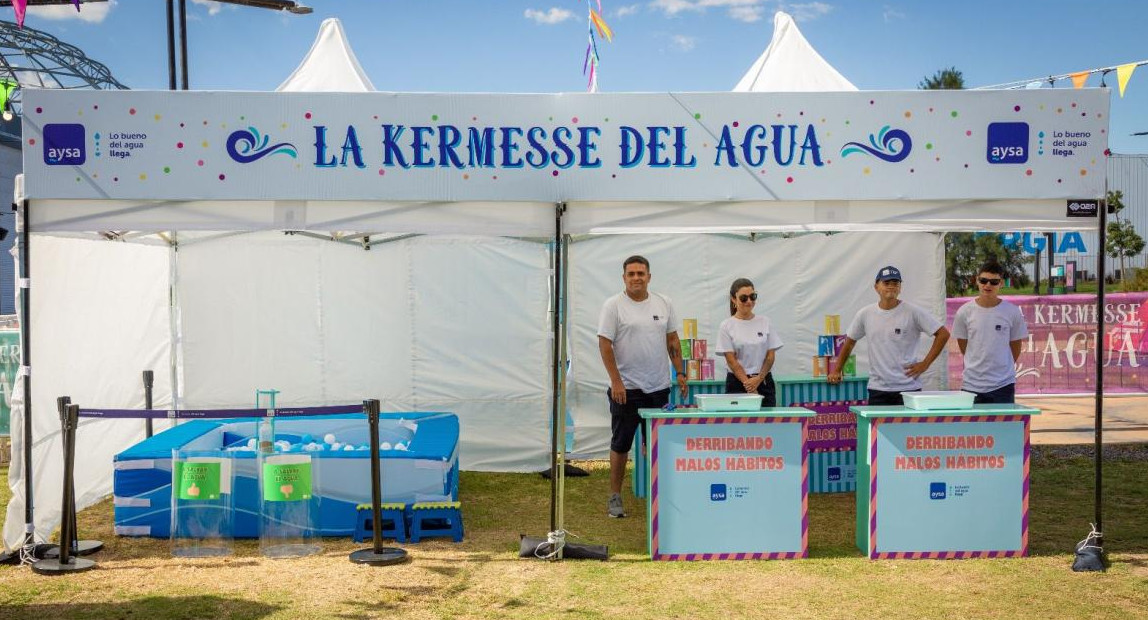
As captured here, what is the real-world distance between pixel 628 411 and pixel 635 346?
0.43 metres

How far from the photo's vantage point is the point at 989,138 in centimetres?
520

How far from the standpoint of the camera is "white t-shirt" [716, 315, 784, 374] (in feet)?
22.0

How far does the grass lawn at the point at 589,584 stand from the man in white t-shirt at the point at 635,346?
0.74m

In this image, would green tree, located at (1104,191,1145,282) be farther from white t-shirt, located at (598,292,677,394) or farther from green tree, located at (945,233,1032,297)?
white t-shirt, located at (598,292,677,394)

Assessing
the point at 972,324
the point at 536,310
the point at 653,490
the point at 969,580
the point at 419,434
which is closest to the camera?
the point at 969,580

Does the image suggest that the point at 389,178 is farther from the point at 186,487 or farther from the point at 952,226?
the point at 952,226

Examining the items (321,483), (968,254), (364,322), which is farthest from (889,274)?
(968,254)

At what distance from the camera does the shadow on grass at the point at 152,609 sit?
14.6ft

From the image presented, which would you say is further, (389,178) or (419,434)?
(419,434)

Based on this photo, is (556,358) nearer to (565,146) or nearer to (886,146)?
(565,146)

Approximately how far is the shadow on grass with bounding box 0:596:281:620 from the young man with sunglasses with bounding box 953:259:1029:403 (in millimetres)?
4493

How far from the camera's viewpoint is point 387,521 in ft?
19.6

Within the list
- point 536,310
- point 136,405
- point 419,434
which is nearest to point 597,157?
point 419,434

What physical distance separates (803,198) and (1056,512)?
3138 millimetres
